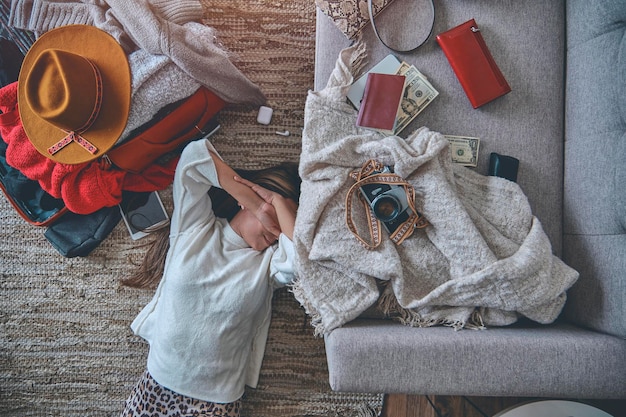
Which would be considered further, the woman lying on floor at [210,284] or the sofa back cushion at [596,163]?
the woman lying on floor at [210,284]

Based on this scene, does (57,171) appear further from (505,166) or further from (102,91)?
(505,166)

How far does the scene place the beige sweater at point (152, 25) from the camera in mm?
1153

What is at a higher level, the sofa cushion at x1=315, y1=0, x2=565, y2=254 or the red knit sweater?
the sofa cushion at x1=315, y1=0, x2=565, y2=254

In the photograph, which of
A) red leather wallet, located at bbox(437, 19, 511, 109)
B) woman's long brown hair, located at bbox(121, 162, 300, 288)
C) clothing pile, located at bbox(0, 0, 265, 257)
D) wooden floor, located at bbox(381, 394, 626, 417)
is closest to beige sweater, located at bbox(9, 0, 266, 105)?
clothing pile, located at bbox(0, 0, 265, 257)

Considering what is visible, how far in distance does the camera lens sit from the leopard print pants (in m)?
0.78

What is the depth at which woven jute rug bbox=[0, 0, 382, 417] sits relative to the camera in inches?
57.8

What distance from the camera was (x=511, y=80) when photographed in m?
1.18

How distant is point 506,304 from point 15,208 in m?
1.53

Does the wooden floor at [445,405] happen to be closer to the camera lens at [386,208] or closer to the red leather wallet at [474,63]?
the camera lens at [386,208]

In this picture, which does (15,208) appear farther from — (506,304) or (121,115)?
(506,304)

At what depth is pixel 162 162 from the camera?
4.71 feet

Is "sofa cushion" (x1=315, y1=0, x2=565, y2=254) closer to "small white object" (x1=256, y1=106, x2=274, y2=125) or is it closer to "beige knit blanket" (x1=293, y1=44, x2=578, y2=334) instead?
"beige knit blanket" (x1=293, y1=44, x2=578, y2=334)

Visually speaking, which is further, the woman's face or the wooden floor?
the wooden floor

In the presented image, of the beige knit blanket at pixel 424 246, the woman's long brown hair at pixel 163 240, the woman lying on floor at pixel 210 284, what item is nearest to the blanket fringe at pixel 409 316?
the beige knit blanket at pixel 424 246
